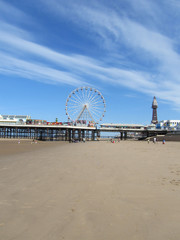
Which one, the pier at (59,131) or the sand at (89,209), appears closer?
the sand at (89,209)

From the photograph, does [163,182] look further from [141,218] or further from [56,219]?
[56,219]

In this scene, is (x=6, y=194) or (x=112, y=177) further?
(x=112, y=177)

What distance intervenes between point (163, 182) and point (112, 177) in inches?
65.3

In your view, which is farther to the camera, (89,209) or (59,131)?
(59,131)

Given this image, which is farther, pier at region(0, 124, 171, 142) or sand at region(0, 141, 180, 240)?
pier at region(0, 124, 171, 142)

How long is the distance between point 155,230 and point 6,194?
3519 millimetres

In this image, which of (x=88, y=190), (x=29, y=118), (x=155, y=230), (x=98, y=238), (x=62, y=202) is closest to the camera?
(x=98, y=238)

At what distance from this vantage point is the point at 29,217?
138 inches

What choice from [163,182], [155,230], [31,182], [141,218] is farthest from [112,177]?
[155,230]

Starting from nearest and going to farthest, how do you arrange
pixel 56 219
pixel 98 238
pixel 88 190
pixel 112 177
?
1. pixel 98 238
2. pixel 56 219
3. pixel 88 190
4. pixel 112 177

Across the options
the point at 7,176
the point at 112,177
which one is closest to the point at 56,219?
the point at 112,177

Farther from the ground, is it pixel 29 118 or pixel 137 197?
pixel 29 118

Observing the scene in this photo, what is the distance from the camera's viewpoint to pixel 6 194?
4820 mm

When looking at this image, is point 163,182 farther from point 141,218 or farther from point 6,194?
point 6,194
